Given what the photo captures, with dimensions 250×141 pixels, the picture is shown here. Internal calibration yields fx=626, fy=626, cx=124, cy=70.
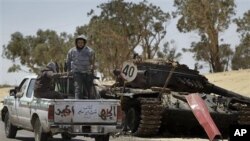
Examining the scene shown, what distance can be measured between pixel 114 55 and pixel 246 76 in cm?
2433

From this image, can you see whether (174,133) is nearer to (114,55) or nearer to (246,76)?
(246,76)

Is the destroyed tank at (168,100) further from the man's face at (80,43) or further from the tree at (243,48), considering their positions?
the tree at (243,48)

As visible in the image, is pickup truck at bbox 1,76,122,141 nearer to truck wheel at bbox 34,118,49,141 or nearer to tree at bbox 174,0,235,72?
truck wheel at bbox 34,118,49,141

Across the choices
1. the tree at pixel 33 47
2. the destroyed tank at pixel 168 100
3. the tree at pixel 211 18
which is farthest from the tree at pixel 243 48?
the destroyed tank at pixel 168 100

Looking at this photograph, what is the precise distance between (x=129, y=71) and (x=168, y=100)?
220cm

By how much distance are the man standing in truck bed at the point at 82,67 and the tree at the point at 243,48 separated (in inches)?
1705

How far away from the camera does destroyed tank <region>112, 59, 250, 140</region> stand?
748 inches

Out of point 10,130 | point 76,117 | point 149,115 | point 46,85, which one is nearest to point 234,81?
point 149,115

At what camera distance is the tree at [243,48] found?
58.0 meters

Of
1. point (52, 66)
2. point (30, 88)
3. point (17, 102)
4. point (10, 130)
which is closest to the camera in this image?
point (30, 88)

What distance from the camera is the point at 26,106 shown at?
1584 cm

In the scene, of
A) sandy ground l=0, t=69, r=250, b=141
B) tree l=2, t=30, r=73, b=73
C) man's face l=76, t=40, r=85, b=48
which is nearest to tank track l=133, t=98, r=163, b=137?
man's face l=76, t=40, r=85, b=48

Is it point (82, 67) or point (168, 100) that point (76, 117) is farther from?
point (168, 100)

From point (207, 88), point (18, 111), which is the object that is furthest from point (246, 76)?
point (18, 111)
